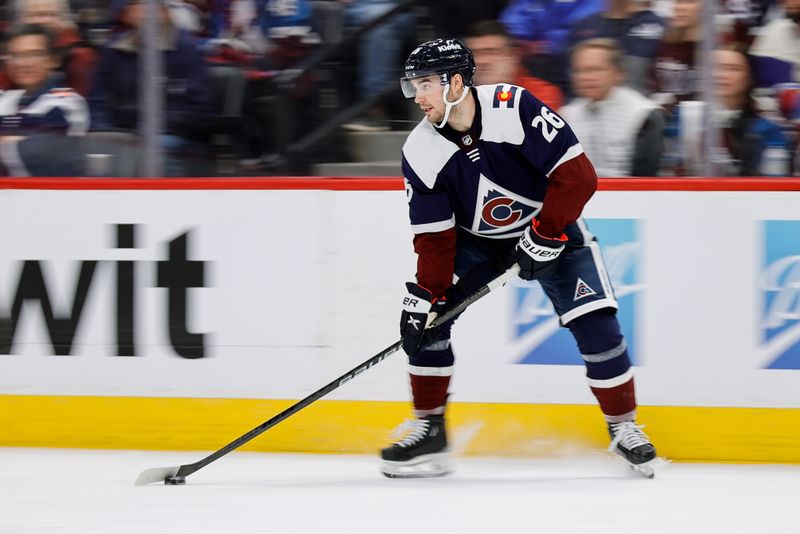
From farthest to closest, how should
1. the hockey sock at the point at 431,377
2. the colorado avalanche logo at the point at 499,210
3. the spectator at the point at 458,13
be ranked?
the spectator at the point at 458,13
the hockey sock at the point at 431,377
the colorado avalanche logo at the point at 499,210

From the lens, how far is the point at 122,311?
3.83 meters

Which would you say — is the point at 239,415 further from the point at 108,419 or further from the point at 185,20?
the point at 185,20

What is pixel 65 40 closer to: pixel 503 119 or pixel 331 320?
pixel 331 320

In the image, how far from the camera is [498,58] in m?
3.88

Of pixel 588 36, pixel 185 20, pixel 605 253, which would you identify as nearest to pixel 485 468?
pixel 605 253

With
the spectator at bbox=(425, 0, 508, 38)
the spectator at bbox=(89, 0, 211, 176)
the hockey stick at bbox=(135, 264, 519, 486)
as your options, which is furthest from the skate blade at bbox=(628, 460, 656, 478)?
the spectator at bbox=(89, 0, 211, 176)

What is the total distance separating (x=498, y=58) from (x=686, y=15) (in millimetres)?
615

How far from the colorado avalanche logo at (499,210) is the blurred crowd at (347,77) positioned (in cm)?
52

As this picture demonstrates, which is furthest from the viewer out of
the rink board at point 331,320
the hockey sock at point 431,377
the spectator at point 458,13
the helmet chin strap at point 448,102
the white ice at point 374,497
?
the spectator at point 458,13

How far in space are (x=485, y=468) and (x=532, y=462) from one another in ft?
0.56

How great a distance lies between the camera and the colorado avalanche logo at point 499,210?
10.8 feet

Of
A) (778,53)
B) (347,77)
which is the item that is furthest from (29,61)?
(778,53)

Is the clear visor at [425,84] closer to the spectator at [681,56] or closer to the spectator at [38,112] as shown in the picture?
the spectator at [681,56]

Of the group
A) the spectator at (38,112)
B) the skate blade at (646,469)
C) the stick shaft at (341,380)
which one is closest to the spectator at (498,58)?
the stick shaft at (341,380)
